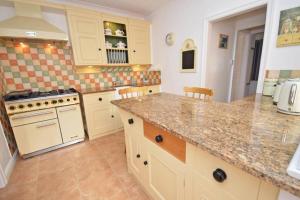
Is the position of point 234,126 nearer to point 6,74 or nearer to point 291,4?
point 291,4

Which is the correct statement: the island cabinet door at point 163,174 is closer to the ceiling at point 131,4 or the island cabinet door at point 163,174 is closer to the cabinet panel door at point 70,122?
the cabinet panel door at point 70,122

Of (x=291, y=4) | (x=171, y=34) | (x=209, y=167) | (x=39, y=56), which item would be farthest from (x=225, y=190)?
(x=39, y=56)

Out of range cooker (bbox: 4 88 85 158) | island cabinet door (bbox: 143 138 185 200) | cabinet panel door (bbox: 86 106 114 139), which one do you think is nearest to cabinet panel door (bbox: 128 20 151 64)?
cabinet panel door (bbox: 86 106 114 139)

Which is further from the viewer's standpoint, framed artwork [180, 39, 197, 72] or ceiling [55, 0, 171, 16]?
ceiling [55, 0, 171, 16]

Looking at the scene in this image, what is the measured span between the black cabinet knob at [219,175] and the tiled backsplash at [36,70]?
266cm

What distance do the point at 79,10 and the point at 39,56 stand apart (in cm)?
102

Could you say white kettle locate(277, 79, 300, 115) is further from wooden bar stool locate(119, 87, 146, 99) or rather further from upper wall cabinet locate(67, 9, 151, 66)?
upper wall cabinet locate(67, 9, 151, 66)

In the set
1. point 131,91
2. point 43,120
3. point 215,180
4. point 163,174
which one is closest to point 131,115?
point 163,174

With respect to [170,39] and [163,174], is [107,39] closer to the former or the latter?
[170,39]

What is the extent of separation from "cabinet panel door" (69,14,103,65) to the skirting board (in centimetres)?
167

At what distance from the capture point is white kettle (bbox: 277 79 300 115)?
0.90 meters

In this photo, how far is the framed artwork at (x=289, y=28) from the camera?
142 centimetres

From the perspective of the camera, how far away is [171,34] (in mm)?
2801

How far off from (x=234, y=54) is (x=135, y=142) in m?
2.82
